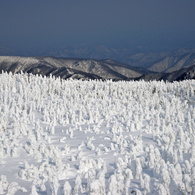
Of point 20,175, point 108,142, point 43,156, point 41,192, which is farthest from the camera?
point 108,142

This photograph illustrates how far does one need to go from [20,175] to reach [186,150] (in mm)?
6035

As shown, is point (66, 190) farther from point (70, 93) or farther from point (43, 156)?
point (70, 93)

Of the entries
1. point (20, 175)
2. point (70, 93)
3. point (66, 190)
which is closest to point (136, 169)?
point (66, 190)

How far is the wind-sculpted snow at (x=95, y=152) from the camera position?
4875 millimetres

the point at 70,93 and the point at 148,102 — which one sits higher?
the point at 70,93

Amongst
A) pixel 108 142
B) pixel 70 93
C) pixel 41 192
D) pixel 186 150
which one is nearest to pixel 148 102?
pixel 70 93

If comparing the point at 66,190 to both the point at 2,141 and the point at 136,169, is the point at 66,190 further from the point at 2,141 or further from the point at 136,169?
the point at 2,141

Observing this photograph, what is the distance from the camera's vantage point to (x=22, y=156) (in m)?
9.21

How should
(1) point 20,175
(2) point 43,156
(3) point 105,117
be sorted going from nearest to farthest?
1. (1) point 20,175
2. (2) point 43,156
3. (3) point 105,117

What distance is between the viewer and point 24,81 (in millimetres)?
25922

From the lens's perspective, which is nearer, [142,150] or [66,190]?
[66,190]

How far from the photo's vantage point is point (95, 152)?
30.1 ft

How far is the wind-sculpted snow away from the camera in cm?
488

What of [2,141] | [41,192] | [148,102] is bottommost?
[41,192]
